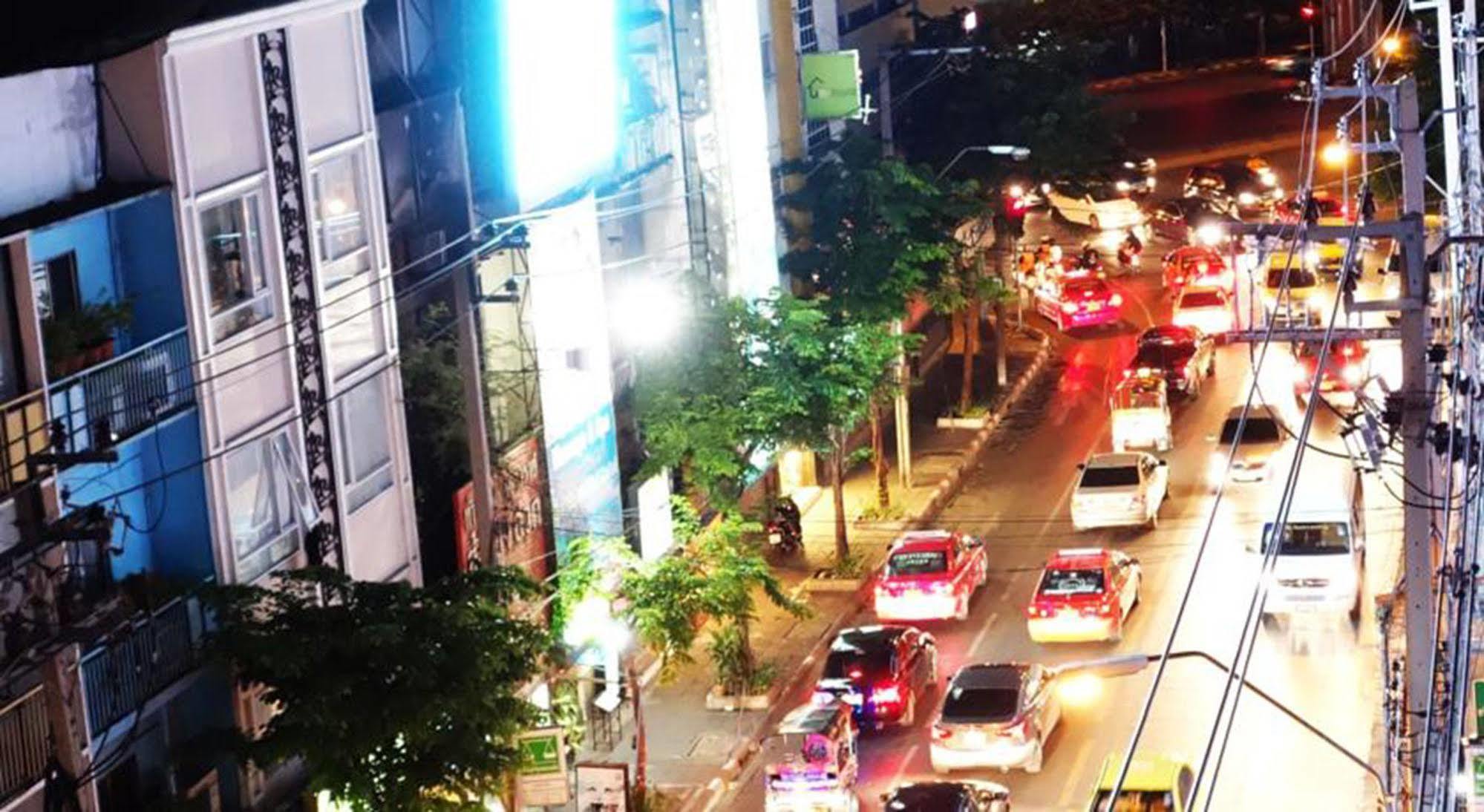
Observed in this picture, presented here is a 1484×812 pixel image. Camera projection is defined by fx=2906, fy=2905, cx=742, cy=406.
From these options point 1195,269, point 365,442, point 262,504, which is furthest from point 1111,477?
point 262,504

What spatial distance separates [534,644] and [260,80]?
7.60m

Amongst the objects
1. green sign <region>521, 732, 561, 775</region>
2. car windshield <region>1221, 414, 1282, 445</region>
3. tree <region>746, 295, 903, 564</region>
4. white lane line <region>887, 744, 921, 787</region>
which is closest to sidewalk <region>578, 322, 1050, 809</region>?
white lane line <region>887, 744, 921, 787</region>

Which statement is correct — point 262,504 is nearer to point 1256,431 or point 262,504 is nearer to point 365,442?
point 365,442

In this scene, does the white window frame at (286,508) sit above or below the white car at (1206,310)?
above

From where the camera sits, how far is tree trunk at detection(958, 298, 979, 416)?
67.2 meters

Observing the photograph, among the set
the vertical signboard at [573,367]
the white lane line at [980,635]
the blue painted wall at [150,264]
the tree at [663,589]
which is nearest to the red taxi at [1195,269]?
the white lane line at [980,635]

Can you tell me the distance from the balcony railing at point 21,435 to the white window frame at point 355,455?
7.18 metres

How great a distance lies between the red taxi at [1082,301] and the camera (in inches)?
2943

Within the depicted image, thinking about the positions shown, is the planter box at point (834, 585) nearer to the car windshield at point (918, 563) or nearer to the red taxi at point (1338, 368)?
the car windshield at point (918, 563)

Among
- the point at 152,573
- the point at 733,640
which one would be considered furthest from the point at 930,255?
the point at 152,573

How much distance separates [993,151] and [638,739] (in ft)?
89.8

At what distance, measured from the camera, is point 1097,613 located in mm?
49156

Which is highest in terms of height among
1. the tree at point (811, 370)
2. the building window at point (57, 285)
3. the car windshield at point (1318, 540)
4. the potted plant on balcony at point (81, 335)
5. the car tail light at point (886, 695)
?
the building window at point (57, 285)

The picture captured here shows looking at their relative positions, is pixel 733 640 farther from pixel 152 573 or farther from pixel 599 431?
pixel 152 573
